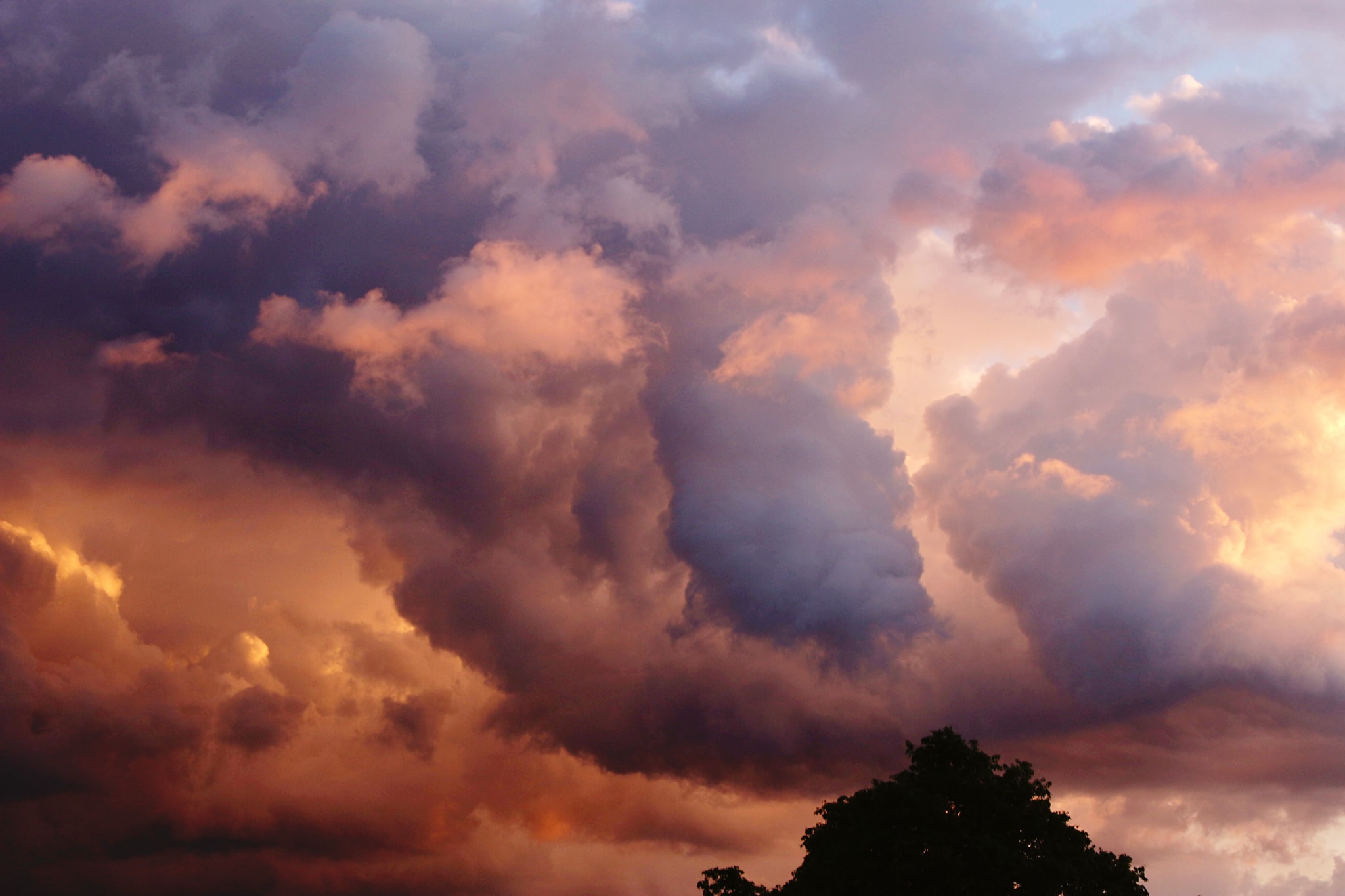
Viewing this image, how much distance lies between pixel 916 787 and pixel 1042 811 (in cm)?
675

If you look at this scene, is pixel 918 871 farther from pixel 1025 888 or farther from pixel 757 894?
pixel 757 894

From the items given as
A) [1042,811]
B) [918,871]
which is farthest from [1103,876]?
[918,871]

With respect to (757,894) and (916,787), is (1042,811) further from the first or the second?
(757,894)

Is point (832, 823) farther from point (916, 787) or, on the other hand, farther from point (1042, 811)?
point (1042, 811)

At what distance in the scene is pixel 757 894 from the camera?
6756 cm

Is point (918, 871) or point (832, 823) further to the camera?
point (832, 823)

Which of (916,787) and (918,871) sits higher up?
(916,787)

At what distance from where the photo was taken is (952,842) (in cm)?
6234

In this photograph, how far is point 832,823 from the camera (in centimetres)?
6675

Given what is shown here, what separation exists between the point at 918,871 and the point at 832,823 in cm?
676

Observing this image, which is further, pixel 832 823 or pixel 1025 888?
pixel 832 823

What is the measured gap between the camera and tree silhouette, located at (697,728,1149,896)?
60844 millimetres

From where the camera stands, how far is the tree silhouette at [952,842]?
60.8m

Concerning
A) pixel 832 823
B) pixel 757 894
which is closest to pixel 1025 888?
pixel 832 823
